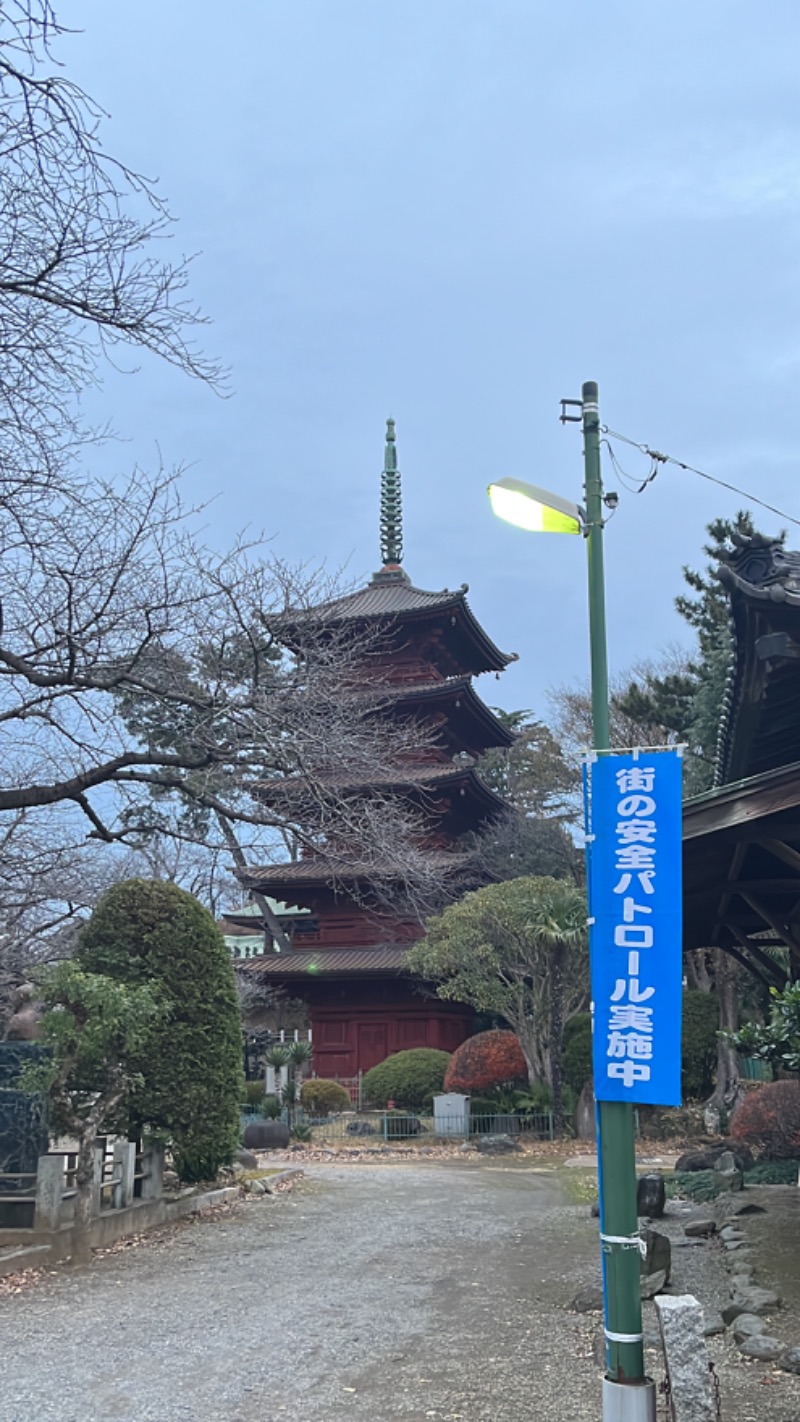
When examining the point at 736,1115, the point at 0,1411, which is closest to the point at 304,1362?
the point at 0,1411

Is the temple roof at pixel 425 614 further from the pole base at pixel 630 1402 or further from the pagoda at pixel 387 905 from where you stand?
the pole base at pixel 630 1402

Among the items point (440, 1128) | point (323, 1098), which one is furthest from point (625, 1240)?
point (323, 1098)

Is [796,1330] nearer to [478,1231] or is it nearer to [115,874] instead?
[478,1231]

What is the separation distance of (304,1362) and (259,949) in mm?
46019

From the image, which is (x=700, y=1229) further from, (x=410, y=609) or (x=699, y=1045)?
(x=410, y=609)

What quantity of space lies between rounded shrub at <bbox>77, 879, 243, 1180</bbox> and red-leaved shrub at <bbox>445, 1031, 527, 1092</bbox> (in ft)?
39.1

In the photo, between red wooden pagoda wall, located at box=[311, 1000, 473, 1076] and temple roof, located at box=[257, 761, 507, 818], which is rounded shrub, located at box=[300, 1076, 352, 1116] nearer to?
red wooden pagoda wall, located at box=[311, 1000, 473, 1076]

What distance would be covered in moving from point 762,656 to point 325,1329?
501 cm

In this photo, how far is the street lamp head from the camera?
16.8ft

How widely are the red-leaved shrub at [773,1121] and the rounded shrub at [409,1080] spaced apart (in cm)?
1038

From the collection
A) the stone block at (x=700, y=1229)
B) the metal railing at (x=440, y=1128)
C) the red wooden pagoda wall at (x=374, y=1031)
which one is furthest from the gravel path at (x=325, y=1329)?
the red wooden pagoda wall at (x=374, y=1031)

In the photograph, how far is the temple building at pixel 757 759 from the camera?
23.5 ft

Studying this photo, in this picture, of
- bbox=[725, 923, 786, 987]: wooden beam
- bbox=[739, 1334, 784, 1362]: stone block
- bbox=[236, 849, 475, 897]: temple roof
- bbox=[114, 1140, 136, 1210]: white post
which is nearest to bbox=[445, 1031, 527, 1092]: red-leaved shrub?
bbox=[236, 849, 475, 897]: temple roof

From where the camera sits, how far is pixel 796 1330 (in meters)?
6.49
